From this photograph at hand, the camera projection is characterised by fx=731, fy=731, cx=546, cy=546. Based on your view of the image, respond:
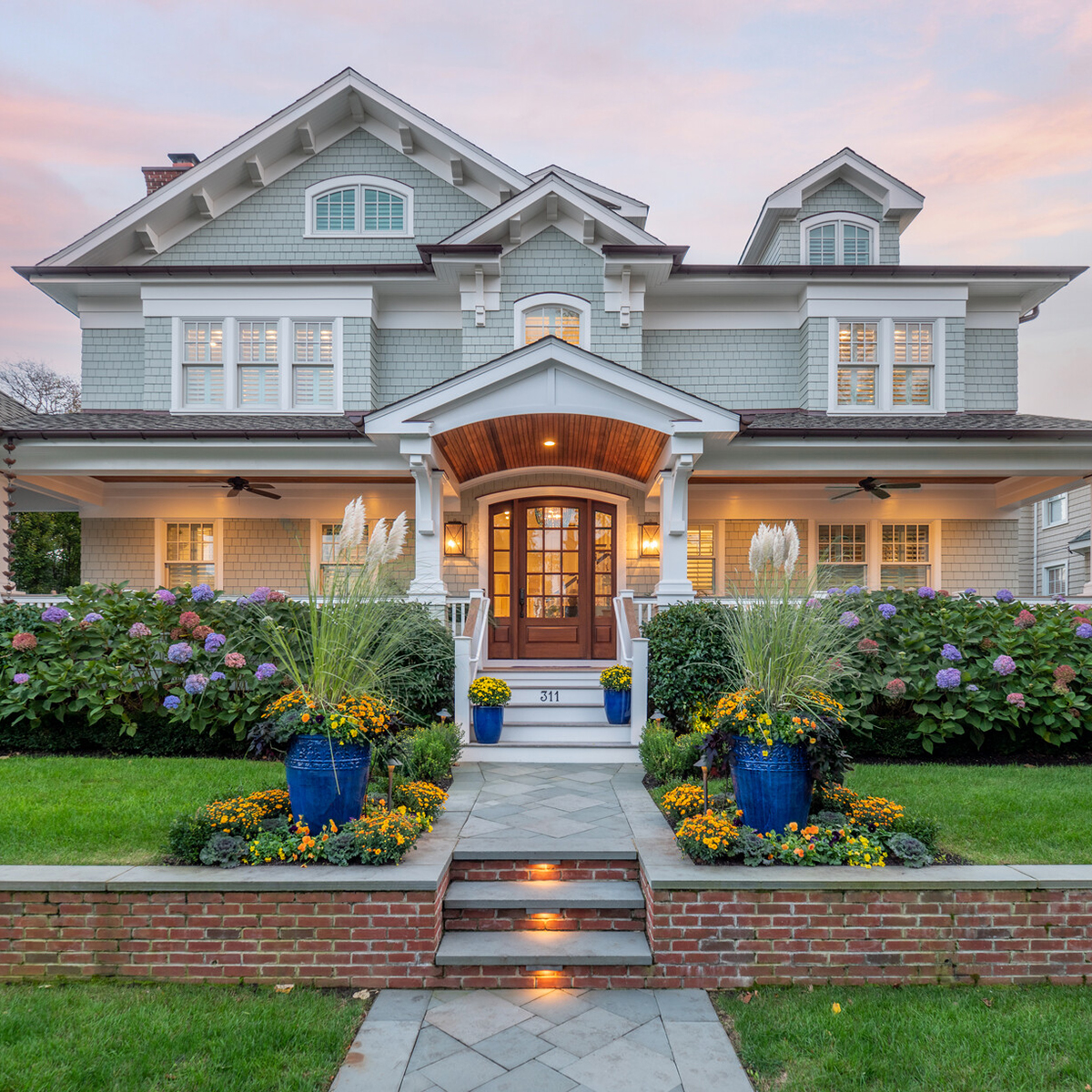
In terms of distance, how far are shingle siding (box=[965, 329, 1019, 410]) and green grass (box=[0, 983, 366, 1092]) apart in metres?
11.7

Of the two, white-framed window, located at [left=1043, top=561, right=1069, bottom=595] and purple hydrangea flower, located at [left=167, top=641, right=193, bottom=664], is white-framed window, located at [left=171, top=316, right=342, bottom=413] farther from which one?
white-framed window, located at [left=1043, top=561, right=1069, bottom=595]

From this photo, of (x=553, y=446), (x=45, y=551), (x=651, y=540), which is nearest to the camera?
(x=553, y=446)

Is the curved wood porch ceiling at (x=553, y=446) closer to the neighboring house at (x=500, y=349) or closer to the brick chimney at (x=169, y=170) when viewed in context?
the neighboring house at (x=500, y=349)

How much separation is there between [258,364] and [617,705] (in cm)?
739

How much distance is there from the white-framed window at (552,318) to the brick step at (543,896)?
7.99 meters

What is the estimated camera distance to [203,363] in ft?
35.6

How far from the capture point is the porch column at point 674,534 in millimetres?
8195

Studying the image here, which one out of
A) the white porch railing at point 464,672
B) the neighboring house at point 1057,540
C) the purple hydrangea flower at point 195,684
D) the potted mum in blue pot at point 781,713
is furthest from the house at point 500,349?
the neighboring house at point 1057,540

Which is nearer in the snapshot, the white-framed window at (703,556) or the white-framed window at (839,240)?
the white-framed window at (703,556)

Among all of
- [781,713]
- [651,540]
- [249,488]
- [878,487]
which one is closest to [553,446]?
[651,540]

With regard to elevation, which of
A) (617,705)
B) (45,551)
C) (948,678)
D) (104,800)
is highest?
(45,551)

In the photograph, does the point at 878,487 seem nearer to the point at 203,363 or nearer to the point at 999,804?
the point at 999,804

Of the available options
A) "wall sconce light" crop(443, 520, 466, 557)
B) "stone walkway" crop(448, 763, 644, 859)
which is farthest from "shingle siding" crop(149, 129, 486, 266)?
"stone walkway" crop(448, 763, 644, 859)

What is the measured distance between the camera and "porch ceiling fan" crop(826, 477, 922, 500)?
10.2 m
